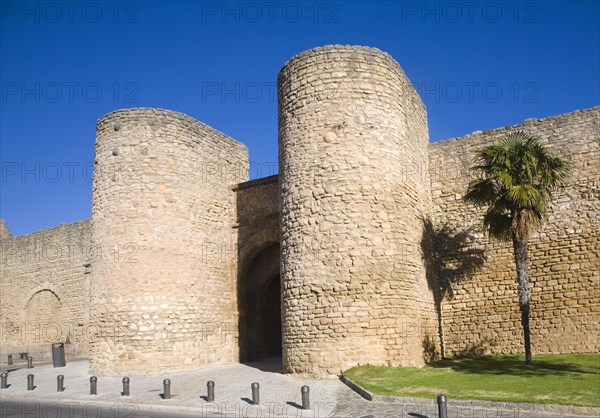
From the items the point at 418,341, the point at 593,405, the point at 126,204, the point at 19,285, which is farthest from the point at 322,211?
the point at 19,285

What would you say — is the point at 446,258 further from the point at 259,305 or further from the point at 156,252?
the point at 156,252

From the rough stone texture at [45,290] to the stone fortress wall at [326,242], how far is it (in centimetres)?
868

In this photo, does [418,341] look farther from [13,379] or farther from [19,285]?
[19,285]

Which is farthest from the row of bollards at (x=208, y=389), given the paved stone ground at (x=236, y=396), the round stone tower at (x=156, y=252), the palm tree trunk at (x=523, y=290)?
the palm tree trunk at (x=523, y=290)

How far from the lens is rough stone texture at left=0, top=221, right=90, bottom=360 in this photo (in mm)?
25281

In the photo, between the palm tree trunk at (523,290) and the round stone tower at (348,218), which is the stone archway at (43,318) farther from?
the palm tree trunk at (523,290)

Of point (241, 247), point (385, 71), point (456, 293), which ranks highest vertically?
point (385, 71)

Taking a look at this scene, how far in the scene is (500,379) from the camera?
37.0 ft

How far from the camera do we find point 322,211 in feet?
47.1

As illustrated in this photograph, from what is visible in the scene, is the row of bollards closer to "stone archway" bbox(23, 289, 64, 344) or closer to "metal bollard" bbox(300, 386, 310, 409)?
"metal bollard" bbox(300, 386, 310, 409)

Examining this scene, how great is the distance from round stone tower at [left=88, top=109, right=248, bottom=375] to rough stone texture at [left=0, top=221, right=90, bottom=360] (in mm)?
8688

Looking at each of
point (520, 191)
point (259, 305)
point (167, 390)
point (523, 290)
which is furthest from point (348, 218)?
point (259, 305)

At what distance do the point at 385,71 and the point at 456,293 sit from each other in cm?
683

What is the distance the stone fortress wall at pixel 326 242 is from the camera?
14.1m
